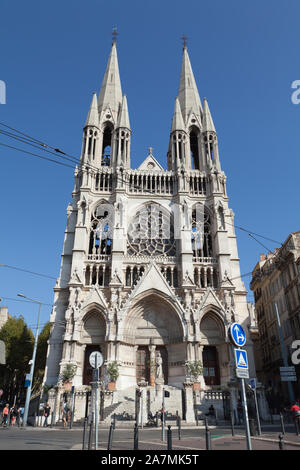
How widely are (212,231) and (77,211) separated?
46.5ft

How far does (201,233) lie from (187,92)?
68.8ft

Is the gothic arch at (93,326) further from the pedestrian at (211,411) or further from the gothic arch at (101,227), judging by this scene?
the pedestrian at (211,411)

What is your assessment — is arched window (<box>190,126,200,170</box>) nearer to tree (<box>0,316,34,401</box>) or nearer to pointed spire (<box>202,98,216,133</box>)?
pointed spire (<box>202,98,216,133</box>)

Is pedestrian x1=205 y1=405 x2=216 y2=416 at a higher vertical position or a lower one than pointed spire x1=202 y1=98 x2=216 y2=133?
lower

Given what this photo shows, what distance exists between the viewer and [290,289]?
1278 inches

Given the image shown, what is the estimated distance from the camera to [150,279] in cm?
3275

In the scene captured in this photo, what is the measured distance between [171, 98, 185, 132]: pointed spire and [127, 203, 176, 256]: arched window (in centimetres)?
1036

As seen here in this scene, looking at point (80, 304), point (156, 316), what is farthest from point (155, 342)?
point (80, 304)

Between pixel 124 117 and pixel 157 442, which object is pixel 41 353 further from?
pixel 157 442

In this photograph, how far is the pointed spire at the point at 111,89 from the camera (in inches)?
1746

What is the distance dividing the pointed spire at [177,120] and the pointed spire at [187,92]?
143cm

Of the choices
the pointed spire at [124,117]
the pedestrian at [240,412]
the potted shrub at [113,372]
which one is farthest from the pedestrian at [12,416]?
the pointed spire at [124,117]

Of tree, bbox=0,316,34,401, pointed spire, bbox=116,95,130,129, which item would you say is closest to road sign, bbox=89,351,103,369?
tree, bbox=0,316,34,401

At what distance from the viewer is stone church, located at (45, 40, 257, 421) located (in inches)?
1158
